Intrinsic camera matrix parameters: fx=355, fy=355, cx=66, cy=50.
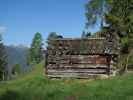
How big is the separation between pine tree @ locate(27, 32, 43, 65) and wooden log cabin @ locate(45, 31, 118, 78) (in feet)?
218

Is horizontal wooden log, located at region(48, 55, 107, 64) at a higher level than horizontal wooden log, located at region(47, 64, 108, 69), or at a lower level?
higher

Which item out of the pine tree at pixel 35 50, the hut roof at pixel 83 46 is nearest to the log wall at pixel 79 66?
the hut roof at pixel 83 46

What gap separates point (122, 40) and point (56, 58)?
1021 cm

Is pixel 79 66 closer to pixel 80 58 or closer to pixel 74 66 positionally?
pixel 74 66

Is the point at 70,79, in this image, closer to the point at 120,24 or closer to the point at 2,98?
the point at 120,24

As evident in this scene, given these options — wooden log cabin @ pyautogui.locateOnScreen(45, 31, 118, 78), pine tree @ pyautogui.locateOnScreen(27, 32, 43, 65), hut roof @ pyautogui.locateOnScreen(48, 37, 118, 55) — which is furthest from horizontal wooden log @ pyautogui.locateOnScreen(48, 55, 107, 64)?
pine tree @ pyautogui.locateOnScreen(27, 32, 43, 65)

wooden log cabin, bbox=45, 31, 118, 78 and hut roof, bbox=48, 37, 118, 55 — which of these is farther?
hut roof, bbox=48, 37, 118, 55

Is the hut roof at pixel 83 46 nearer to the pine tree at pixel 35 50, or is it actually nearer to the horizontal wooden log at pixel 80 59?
the horizontal wooden log at pixel 80 59

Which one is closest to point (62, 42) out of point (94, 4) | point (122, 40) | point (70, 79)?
point (70, 79)

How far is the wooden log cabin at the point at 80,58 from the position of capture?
1208 inches

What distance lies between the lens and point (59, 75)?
31.7 metres

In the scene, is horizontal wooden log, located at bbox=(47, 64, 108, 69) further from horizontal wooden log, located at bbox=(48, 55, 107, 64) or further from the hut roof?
the hut roof

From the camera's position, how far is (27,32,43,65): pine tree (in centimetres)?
9898

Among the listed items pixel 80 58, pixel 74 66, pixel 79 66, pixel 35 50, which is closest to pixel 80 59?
pixel 80 58
